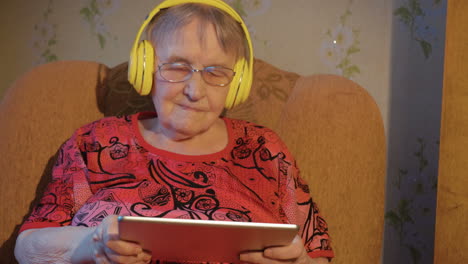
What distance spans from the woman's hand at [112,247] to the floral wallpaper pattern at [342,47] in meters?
1.13

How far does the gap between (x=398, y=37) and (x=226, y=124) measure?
2.59 feet

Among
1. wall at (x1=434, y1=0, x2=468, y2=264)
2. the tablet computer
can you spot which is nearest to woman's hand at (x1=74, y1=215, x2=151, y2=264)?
the tablet computer

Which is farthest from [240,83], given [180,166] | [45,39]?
[45,39]

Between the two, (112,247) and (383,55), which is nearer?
(112,247)

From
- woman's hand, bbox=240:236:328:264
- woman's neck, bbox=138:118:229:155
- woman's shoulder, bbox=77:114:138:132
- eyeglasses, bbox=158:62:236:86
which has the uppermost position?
eyeglasses, bbox=158:62:236:86

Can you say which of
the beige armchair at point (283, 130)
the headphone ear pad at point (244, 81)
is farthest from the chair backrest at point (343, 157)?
the headphone ear pad at point (244, 81)

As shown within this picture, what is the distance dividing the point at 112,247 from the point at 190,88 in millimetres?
421

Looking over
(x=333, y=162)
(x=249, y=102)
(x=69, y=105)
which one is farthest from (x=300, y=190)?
(x=69, y=105)

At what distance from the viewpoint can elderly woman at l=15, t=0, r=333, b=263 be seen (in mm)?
1178

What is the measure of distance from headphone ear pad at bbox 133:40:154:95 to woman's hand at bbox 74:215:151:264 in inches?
14.7

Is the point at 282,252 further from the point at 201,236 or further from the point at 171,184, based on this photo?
the point at 171,184

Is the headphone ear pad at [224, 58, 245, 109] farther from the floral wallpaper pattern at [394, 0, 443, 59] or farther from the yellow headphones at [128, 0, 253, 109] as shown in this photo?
the floral wallpaper pattern at [394, 0, 443, 59]

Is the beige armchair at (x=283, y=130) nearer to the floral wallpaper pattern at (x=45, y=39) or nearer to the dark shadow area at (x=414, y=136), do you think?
the dark shadow area at (x=414, y=136)

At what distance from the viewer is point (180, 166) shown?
49.4 inches
